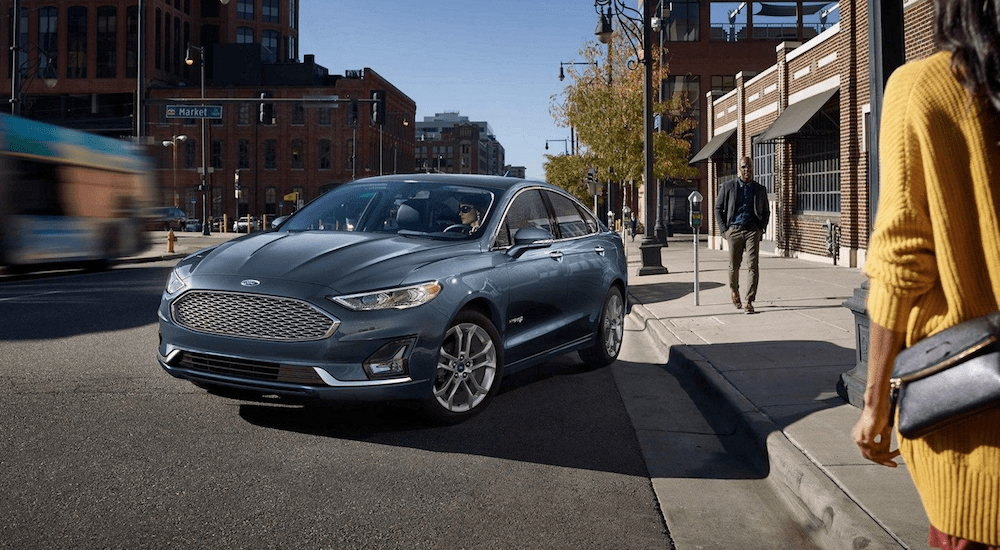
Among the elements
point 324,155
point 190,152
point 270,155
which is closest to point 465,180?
point 324,155

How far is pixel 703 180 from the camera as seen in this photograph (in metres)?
56.5

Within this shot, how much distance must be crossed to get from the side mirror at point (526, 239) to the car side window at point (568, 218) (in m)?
1.05

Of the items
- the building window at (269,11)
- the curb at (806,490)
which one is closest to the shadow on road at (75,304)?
the curb at (806,490)

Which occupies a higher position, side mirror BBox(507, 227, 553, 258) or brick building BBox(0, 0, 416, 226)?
brick building BBox(0, 0, 416, 226)

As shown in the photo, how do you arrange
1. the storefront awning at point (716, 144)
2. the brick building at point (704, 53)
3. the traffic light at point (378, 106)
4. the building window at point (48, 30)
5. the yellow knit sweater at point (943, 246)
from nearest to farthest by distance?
the yellow knit sweater at point (943, 246) → the storefront awning at point (716, 144) → the traffic light at point (378, 106) → the brick building at point (704, 53) → the building window at point (48, 30)

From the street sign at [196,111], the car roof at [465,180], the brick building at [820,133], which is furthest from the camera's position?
the street sign at [196,111]

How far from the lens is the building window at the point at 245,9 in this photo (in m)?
95.6

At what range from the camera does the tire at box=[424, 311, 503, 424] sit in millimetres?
6074

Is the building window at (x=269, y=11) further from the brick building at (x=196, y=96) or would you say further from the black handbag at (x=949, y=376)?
the black handbag at (x=949, y=376)

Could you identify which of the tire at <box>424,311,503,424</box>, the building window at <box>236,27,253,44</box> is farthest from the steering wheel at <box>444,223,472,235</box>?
the building window at <box>236,27,253,44</box>

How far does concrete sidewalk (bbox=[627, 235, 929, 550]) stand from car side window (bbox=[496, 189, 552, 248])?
1.77 metres

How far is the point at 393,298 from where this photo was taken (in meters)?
5.78

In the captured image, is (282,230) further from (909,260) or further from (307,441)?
(909,260)

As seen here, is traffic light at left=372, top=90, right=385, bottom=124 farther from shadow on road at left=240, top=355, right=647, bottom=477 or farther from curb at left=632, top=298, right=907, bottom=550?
curb at left=632, top=298, right=907, bottom=550
